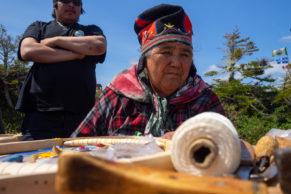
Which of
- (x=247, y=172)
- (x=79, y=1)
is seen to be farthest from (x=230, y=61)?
(x=247, y=172)

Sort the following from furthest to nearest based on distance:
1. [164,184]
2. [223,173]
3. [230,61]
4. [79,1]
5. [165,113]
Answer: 1. [230,61]
2. [79,1]
3. [165,113]
4. [223,173]
5. [164,184]

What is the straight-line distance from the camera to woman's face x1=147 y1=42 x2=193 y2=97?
1.80 meters

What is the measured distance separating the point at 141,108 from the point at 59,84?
941 mm

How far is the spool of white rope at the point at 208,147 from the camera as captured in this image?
678 mm

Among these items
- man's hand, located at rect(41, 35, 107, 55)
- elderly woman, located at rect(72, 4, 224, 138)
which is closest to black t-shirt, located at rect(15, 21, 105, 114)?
man's hand, located at rect(41, 35, 107, 55)

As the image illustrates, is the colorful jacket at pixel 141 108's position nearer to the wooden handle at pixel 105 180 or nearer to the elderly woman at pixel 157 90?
the elderly woman at pixel 157 90

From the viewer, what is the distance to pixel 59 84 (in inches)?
90.2

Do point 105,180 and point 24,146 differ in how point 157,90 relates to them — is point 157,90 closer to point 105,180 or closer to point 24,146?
point 24,146

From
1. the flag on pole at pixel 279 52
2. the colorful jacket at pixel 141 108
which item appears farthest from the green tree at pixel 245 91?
the colorful jacket at pixel 141 108

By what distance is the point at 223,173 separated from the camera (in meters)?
0.68

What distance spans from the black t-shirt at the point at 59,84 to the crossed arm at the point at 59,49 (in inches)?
3.0

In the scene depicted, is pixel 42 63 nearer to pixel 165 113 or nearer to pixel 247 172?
pixel 165 113

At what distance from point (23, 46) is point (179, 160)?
2174 millimetres

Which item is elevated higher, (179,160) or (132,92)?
(132,92)
